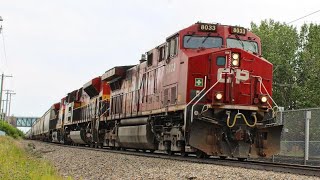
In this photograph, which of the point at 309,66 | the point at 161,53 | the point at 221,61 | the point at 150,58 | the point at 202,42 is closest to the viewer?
the point at 221,61

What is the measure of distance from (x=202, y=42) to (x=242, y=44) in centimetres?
116

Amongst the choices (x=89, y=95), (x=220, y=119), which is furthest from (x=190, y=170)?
(x=89, y=95)

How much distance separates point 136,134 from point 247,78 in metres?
5.26

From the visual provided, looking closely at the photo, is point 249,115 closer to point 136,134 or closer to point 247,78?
point 247,78

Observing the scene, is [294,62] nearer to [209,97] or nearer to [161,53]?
[161,53]

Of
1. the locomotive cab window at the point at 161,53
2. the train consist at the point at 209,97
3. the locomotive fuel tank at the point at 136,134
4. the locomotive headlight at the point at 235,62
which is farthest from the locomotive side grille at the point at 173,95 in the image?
the locomotive fuel tank at the point at 136,134

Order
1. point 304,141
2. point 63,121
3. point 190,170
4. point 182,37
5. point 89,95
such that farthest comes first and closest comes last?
1. point 63,121
2. point 89,95
3. point 304,141
4. point 182,37
5. point 190,170

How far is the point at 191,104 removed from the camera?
12344 millimetres

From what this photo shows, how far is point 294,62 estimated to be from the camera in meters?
47.5

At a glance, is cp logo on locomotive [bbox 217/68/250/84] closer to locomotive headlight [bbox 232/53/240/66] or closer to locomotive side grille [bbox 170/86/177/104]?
locomotive headlight [bbox 232/53/240/66]

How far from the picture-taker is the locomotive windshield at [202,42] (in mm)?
13367

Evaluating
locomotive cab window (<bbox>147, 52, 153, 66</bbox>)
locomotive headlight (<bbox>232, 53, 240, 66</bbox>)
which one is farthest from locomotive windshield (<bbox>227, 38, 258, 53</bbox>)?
locomotive cab window (<bbox>147, 52, 153, 66</bbox>)

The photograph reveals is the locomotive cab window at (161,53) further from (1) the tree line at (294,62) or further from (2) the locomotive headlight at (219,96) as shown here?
(1) the tree line at (294,62)

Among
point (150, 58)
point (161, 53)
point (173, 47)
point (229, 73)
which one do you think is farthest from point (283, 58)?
point (229, 73)
